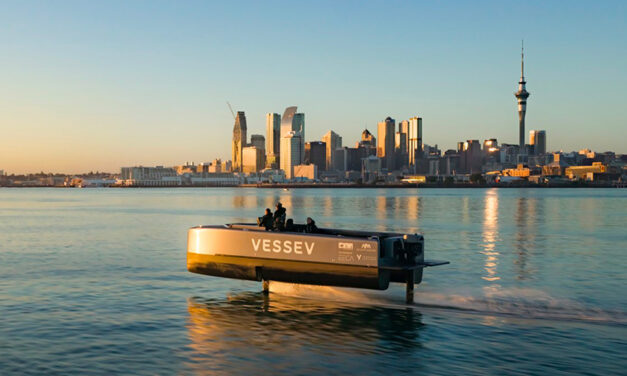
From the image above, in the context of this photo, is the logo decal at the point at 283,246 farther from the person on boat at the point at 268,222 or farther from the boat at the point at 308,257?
the person on boat at the point at 268,222

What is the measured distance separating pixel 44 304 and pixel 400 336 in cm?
989

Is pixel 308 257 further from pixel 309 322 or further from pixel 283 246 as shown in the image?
pixel 309 322

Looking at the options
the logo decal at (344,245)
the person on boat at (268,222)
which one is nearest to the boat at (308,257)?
the logo decal at (344,245)

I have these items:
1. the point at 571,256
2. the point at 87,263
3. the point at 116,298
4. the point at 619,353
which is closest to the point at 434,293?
the point at 619,353

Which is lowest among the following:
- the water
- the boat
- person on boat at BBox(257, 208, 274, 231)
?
the water

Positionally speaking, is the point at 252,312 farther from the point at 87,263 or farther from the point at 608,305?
the point at 87,263

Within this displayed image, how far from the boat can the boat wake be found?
815 mm

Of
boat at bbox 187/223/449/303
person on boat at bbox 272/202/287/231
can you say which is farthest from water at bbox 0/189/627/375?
person on boat at bbox 272/202/287/231

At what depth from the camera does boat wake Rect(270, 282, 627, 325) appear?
593 inches

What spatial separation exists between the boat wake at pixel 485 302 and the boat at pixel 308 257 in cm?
82

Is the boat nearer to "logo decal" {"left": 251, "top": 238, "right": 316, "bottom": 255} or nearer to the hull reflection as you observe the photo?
"logo decal" {"left": 251, "top": 238, "right": 316, "bottom": 255}

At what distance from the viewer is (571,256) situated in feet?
92.0

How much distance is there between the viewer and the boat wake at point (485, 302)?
49.4ft

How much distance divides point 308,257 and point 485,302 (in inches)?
213
